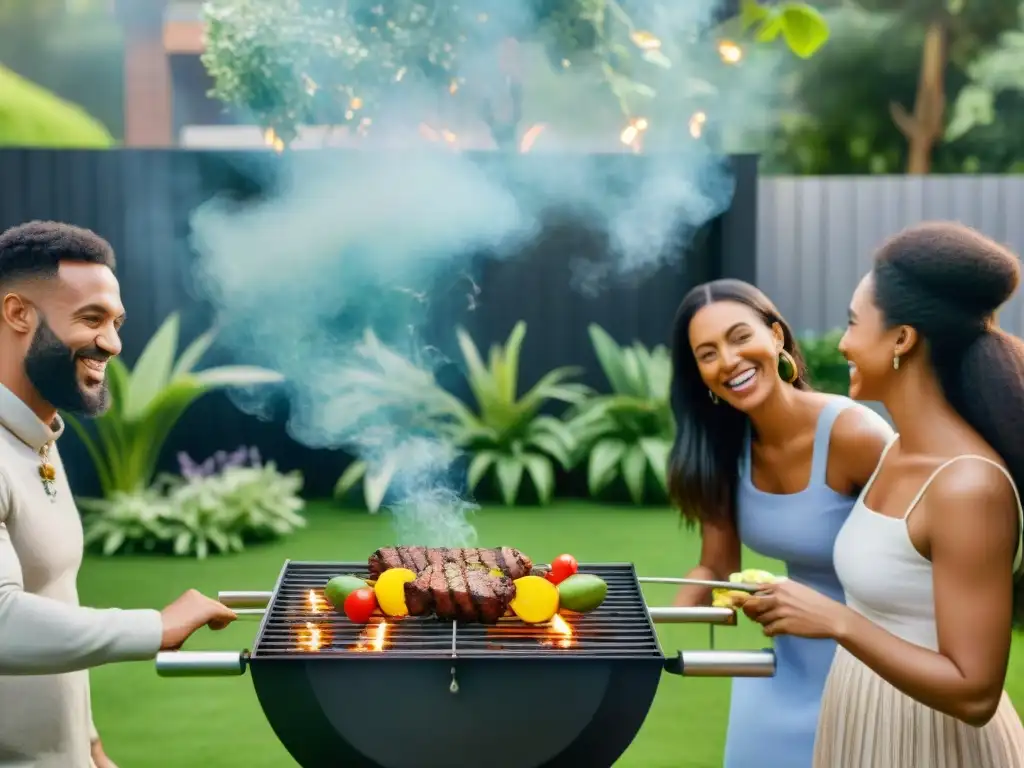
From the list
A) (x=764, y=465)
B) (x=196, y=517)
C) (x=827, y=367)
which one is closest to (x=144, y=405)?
(x=196, y=517)

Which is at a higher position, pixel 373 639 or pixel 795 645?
pixel 373 639

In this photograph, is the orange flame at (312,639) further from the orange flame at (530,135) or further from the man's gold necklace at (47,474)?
the orange flame at (530,135)

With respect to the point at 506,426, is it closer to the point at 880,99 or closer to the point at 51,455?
the point at 51,455

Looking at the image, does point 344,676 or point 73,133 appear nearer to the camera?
point 344,676

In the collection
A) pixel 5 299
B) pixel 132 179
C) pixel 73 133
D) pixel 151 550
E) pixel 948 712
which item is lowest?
pixel 151 550

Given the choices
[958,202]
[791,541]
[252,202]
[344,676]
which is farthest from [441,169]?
[344,676]

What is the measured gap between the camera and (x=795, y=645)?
8.99 ft

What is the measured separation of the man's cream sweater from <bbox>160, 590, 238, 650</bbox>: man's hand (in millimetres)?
20

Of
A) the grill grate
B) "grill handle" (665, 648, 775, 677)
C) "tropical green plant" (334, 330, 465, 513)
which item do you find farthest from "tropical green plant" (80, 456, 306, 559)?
"grill handle" (665, 648, 775, 677)

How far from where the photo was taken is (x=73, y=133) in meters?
Answer: 15.5

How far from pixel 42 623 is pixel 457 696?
0.69 metres

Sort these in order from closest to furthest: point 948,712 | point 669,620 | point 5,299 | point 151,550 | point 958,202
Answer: point 948,712 < point 5,299 < point 669,620 < point 151,550 < point 958,202

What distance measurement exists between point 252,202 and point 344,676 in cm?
653

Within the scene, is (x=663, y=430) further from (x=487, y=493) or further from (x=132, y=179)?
(x=132, y=179)
